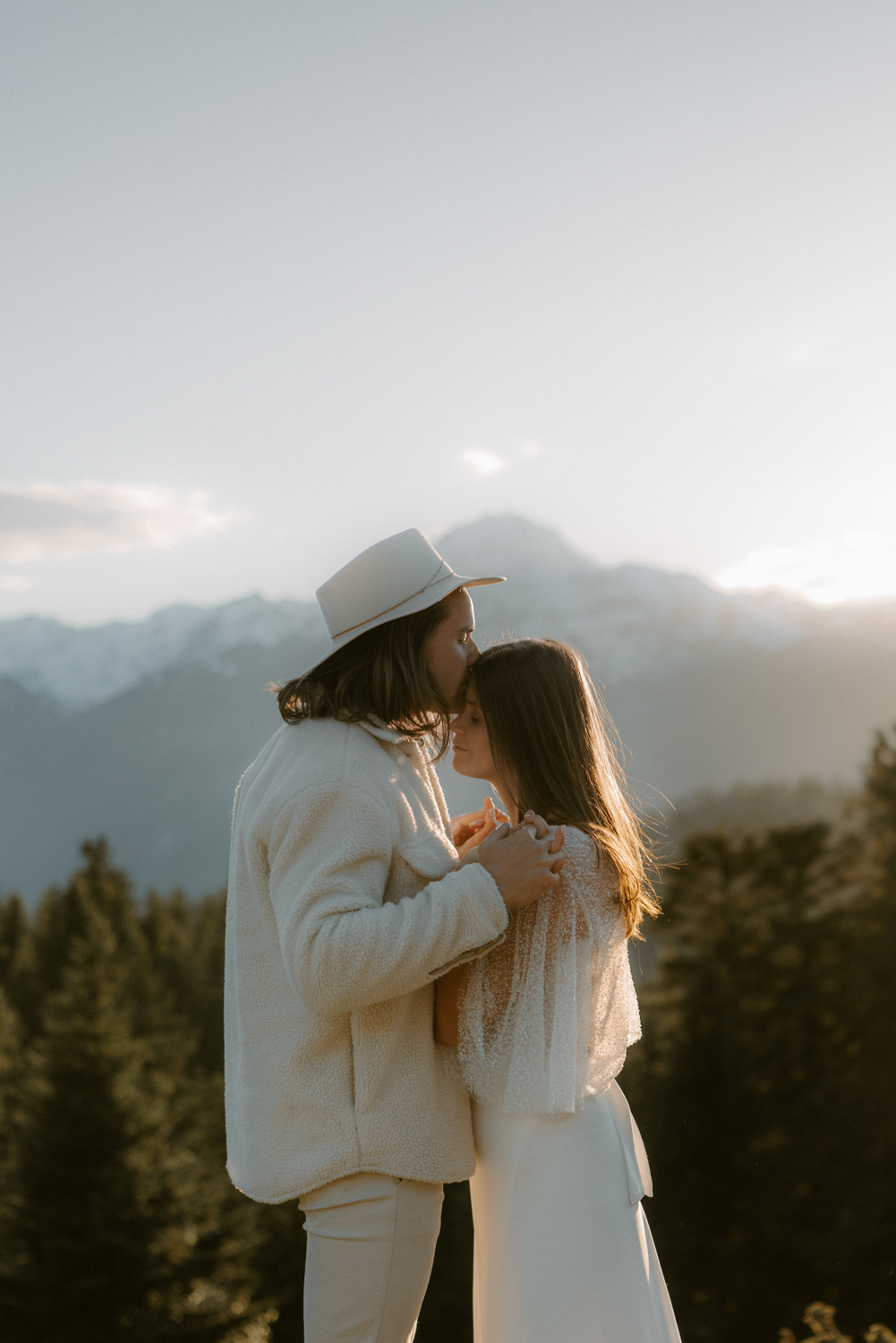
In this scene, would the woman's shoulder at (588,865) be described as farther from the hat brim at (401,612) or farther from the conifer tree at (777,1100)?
the conifer tree at (777,1100)

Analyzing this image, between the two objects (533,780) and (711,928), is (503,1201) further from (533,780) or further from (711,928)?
(711,928)

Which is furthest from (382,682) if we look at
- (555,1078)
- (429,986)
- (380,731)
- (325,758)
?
(555,1078)

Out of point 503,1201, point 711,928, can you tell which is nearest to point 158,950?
point 711,928

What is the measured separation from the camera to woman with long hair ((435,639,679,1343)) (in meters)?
2.28

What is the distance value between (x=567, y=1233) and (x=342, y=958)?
2.87ft

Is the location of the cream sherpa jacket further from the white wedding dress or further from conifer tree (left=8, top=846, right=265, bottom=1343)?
conifer tree (left=8, top=846, right=265, bottom=1343)

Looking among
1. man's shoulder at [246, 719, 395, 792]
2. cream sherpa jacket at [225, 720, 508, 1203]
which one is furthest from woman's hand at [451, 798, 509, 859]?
man's shoulder at [246, 719, 395, 792]

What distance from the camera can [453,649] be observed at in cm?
246

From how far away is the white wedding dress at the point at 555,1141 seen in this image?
2.28 m

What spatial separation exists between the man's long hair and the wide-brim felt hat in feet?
0.12

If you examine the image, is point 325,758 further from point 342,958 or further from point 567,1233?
point 567,1233

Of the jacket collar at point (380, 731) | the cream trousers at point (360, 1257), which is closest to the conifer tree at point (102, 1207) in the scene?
the cream trousers at point (360, 1257)

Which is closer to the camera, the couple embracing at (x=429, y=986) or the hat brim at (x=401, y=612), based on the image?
the couple embracing at (x=429, y=986)

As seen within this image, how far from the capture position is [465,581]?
2473 mm
